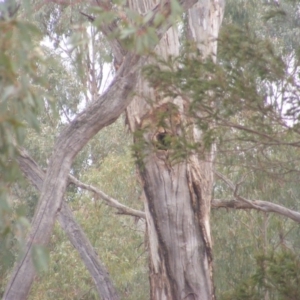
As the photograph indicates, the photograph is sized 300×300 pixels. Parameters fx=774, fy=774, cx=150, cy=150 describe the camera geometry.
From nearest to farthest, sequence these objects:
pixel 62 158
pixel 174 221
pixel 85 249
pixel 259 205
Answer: pixel 62 158, pixel 174 221, pixel 259 205, pixel 85 249

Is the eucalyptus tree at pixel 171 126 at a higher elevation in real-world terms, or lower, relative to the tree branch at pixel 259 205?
lower

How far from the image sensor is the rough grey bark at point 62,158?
14.8 feet

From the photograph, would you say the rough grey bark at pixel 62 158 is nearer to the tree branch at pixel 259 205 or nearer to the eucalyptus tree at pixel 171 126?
the eucalyptus tree at pixel 171 126

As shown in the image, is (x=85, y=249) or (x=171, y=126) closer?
(x=171, y=126)

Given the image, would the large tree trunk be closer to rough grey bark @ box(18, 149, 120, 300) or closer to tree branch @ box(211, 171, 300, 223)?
tree branch @ box(211, 171, 300, 223)

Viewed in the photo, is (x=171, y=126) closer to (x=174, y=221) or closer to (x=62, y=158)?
(x=62, y=158)

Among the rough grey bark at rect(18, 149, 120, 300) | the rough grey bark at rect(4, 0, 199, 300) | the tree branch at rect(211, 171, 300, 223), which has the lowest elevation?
the rough grey bark at rect(4, 0, 199, 300)

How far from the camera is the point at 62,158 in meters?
4.82

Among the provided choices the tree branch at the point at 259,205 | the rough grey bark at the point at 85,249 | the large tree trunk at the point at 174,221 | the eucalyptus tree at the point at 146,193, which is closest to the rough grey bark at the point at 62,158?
the eucalyptus tree at the point at 146,193

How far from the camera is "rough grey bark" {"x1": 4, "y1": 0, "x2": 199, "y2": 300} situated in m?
4.52

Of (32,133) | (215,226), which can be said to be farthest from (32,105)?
(32,133)

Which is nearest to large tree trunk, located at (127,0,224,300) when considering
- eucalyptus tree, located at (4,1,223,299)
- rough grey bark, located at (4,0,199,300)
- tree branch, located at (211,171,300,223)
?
eucalyptus tree, located at (4,1,223,299)

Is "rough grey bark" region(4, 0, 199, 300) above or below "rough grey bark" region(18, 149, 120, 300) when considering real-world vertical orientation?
below

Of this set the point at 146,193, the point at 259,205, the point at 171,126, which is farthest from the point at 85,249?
the point at 171,126
